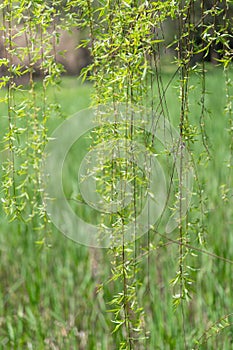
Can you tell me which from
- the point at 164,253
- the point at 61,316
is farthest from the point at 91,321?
the point at 164,253

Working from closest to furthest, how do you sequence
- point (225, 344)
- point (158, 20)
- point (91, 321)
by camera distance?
point (158, 20) → point (225, 344) → point (91, 321)

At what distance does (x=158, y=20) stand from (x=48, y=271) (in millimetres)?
1718

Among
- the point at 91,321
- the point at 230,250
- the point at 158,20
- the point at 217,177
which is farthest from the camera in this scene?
the point at 217,177

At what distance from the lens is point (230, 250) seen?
2387 millimetres

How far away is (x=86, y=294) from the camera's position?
2.25 metres

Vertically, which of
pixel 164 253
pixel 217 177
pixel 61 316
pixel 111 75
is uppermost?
pixel 111 75

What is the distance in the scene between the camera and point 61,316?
2.23m

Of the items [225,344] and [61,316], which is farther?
→ [61,316]

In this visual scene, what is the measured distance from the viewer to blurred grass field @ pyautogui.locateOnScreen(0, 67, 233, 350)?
1999 millimetres

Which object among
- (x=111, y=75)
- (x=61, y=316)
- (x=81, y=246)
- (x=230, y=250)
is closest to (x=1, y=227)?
(x=81, y=246)

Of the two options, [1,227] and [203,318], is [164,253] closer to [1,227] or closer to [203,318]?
[203,318]

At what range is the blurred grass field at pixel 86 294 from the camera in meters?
2.00

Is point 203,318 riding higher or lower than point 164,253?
lower

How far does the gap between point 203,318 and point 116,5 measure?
1.52 metres
